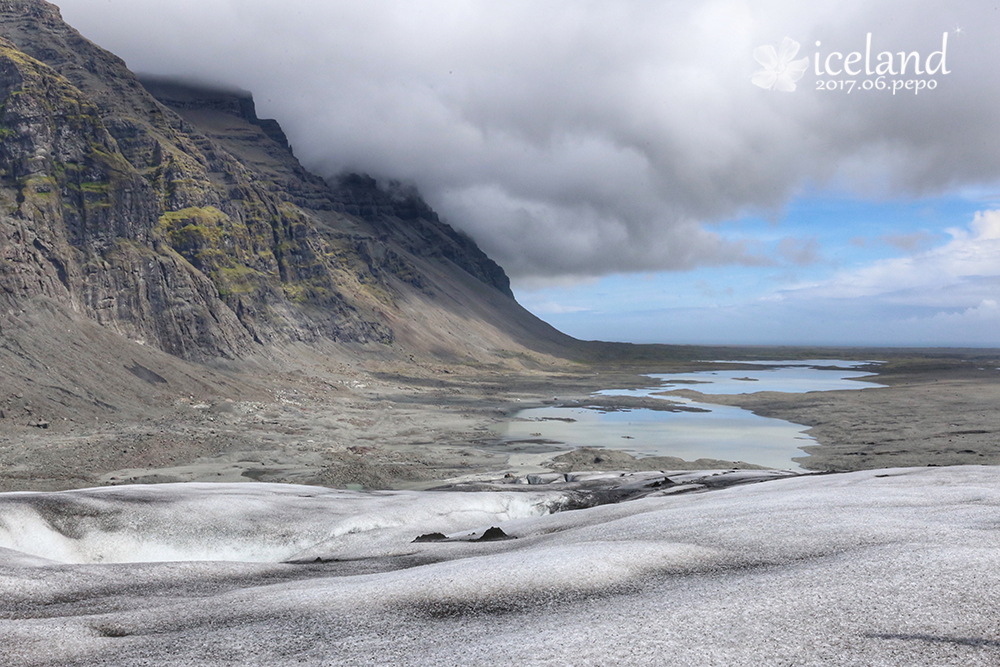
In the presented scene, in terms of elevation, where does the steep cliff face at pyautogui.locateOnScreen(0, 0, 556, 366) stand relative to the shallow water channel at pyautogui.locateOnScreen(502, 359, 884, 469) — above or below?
above

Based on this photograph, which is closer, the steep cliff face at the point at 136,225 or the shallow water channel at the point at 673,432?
the shallow water channel at the point at 673,432

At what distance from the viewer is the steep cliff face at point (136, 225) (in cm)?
6612

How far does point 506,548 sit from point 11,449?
3742 centimetres

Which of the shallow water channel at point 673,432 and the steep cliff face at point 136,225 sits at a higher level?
the steep cliff face at point 136,225

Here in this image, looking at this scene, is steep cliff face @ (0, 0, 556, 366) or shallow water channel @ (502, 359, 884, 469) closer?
shallow water channel @ (502, 359, 884, 469)

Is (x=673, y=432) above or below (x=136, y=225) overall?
below

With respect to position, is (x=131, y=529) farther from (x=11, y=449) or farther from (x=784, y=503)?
(x=11, y=449)

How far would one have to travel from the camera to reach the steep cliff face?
66.1 meters

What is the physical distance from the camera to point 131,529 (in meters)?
15.1

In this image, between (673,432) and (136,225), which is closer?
(673,432)

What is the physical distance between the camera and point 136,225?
250 feet

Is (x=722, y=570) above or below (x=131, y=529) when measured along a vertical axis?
above

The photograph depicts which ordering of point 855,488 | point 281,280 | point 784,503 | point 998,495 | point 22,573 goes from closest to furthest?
point 22,573
point 998,495
point 784,503
point 855,488
point 281,280

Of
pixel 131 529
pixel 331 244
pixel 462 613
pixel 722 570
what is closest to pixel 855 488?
pixel 722 570
